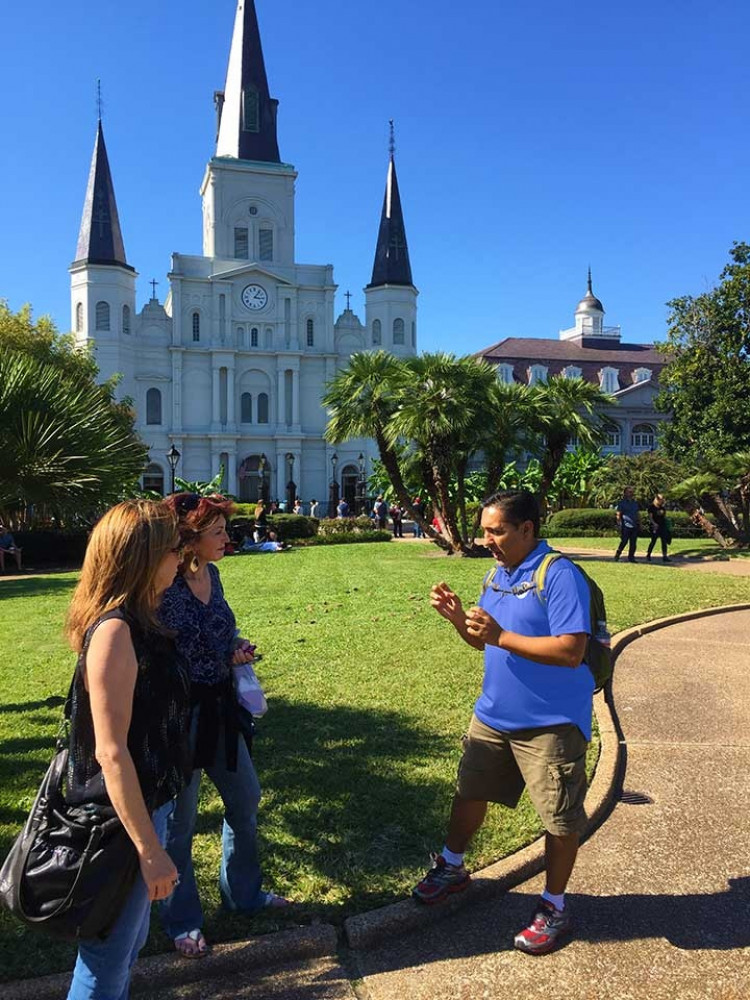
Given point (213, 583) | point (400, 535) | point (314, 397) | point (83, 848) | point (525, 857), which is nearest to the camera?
point (83, 848)

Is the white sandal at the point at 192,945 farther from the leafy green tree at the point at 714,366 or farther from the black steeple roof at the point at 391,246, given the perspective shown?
the black steeple roof at the point at 391,246

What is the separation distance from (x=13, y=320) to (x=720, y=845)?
3400 centimetres

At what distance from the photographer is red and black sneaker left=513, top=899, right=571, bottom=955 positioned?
304 cm

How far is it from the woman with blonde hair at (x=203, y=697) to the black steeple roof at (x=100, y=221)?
59114 millimetres

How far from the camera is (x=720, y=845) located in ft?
13.0

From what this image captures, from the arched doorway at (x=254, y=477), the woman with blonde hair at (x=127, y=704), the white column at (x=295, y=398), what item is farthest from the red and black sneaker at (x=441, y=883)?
the white column at (x=295, y=398)

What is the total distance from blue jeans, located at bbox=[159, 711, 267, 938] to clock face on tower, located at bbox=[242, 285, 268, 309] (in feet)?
197

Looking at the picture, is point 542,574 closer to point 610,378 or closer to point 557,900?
point 557,900

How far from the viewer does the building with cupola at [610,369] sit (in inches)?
2504

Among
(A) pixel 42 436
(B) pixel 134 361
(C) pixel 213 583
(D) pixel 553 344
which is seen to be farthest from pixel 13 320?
(D) pixel 553 344

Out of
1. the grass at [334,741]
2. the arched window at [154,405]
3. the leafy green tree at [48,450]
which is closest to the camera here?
the grass at [334,741]

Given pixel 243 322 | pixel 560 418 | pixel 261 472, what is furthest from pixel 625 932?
pixel 243 322

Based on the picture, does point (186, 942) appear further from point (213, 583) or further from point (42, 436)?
point (42, 436)

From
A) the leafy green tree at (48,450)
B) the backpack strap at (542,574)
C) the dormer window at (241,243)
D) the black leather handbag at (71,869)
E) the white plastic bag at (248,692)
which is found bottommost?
the black leather handbag at (71,869)
